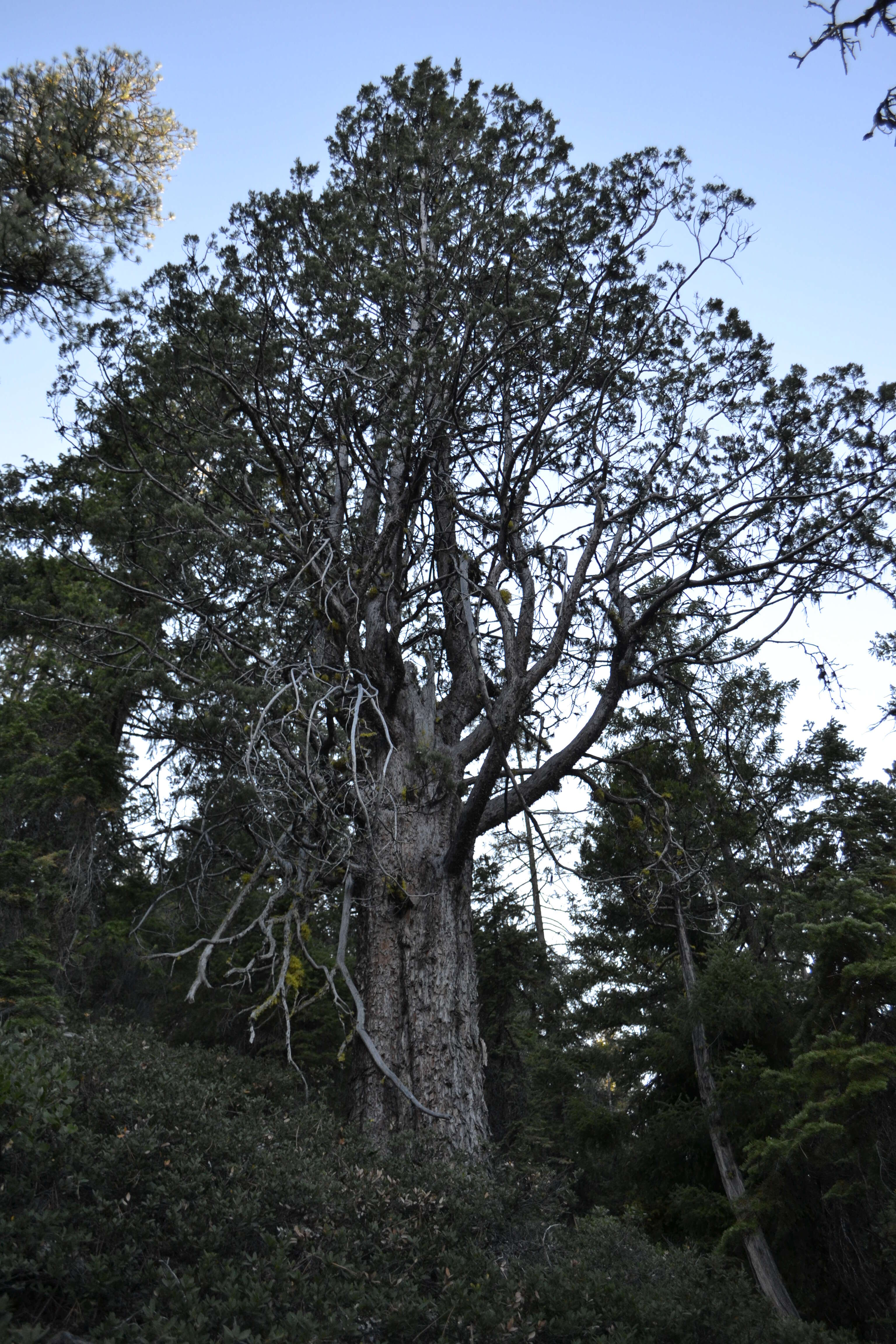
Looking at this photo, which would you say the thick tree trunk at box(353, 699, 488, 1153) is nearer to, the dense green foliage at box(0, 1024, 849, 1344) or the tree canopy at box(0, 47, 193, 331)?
the dense green foliage at box(0, 1024, 849, 1344)

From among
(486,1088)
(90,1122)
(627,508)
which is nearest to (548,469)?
(627,508)

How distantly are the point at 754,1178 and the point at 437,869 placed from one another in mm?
5922

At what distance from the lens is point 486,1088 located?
47.8ft

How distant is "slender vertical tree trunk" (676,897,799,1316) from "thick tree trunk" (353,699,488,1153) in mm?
3693

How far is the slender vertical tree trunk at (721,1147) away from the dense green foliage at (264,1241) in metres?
5.42

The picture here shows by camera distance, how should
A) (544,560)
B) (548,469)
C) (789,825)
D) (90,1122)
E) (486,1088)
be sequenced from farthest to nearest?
1. (486,1088)
2. (789,825)
3. (548,469)
4. (544,560)
5. (90,1122)

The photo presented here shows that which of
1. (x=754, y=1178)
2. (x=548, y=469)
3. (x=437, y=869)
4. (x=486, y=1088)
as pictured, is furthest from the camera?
(x=486, y=1088)

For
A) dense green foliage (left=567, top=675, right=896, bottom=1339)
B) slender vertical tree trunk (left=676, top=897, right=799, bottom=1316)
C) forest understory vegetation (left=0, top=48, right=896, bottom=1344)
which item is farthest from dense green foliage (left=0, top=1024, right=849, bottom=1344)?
slender vertical tree trunk (left=676, top=897, right=799, bottom=1316)

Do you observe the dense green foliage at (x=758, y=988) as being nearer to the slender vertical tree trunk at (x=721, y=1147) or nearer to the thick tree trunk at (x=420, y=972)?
the slender vertical tree trunk at (x=721, y=1147)

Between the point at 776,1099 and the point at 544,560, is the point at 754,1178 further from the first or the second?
the point at 544,560

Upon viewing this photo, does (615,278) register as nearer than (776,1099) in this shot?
Yes

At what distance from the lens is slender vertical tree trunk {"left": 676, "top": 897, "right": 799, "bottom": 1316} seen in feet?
32.4

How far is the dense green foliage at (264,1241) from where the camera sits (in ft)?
9.54

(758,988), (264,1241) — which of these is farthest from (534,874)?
(264,1241)
